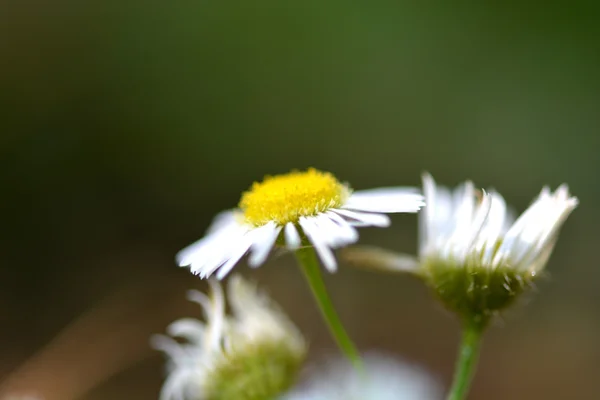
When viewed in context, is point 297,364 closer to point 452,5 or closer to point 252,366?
point 252,366

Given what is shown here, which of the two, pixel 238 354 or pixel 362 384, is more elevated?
pixel 238 354

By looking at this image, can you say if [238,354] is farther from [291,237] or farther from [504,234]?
[504,234]

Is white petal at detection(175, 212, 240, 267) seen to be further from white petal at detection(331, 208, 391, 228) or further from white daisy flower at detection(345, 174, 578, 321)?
white daisy flower at detection(345, 174, 578, 321)

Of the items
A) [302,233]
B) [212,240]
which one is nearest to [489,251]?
[302,233]

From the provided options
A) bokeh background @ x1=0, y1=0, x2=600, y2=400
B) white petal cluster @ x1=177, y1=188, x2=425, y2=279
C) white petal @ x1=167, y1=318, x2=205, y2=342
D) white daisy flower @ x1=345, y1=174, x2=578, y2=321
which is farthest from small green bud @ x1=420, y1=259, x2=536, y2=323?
bokeh background @ x1=0, y1=0, x2=600, y2=400

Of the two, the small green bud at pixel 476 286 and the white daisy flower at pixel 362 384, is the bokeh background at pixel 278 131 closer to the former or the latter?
the white daisy flower at pixel 362 384
